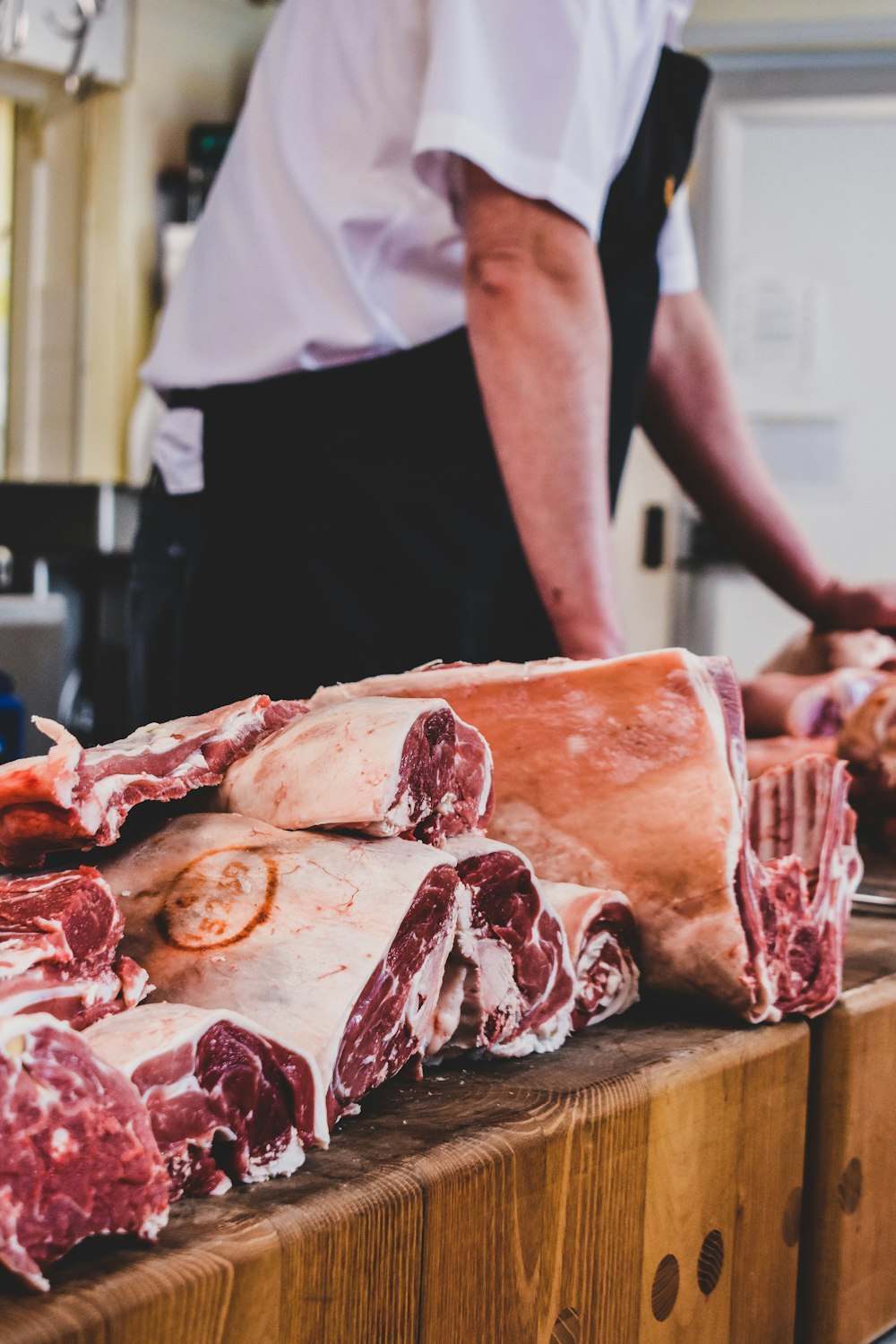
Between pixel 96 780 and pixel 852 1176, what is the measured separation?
2.23 feet

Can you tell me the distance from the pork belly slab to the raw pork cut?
1.22ft

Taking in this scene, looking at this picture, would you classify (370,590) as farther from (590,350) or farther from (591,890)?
(591,890)

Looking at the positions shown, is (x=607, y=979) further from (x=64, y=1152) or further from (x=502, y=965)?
(x=64, y=1152)

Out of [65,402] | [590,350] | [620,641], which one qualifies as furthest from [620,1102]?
[65,402]

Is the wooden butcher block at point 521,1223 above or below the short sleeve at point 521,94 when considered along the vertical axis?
below

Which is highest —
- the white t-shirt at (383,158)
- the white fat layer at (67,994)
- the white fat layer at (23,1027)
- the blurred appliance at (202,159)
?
the blurred appliance at (202,159)

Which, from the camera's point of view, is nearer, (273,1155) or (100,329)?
(273,1155)

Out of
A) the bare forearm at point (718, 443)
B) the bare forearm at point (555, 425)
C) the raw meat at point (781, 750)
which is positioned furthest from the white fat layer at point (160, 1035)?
the bare forearm at point (718, 443)

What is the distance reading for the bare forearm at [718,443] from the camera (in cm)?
253

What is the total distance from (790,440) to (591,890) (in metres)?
3.85

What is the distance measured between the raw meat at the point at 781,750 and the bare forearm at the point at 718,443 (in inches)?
18.5

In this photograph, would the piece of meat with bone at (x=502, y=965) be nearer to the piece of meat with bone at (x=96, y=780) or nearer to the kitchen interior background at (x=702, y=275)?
the piece of meat with bone at (x=96, y=780)

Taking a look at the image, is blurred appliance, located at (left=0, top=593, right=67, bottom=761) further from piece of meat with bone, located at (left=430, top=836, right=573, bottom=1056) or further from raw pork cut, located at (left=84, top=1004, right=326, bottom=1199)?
raw pork cut, located at (left=84, top=1004, right=326, bottom=1199)

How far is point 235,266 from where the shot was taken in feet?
6.73
